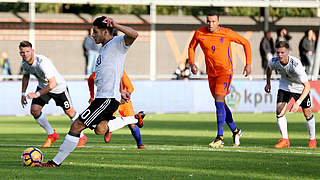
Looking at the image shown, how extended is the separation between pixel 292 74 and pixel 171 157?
3397 mm

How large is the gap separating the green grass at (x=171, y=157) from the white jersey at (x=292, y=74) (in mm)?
1080

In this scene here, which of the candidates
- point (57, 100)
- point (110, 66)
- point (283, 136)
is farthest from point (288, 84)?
point (110, 66)

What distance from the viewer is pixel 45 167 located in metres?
9.29

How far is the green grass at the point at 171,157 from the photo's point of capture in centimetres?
868

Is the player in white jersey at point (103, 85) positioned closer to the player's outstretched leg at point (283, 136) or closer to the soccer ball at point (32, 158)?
the soccer ball at point (32, 158)

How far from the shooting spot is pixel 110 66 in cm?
919

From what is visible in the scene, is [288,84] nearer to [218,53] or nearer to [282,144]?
[282,144]

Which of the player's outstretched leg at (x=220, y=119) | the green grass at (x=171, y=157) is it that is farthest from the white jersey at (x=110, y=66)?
the player's outstretched leg at (x=220, y=119)

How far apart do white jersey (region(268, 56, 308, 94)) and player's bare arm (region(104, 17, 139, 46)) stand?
15.1 ft

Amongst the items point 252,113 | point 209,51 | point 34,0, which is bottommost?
point 252,113

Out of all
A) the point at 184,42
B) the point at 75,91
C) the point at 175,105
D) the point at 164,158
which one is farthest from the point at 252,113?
the point at 164,158

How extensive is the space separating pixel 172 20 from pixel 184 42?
115 cm

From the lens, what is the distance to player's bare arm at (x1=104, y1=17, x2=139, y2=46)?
8656mm

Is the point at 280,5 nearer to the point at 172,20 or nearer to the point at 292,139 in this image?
the point at 172,20
